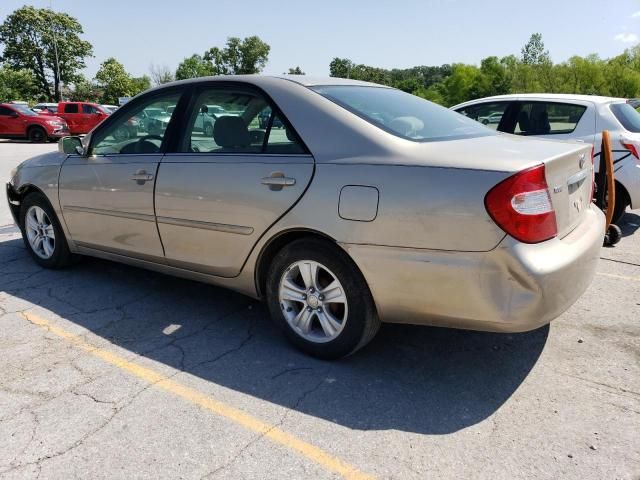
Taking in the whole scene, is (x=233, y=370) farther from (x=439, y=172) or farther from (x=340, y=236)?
(x=439, y=172)

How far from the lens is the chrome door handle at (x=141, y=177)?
366 cm

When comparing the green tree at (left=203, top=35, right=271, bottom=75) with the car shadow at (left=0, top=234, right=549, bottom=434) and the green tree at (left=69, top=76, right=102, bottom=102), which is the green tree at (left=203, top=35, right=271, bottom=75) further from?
the car shadow at (left=0, top=234, right=549, bottom=434)

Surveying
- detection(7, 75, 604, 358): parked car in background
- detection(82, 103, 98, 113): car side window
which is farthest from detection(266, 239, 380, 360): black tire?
detection(82, 103, 98, 113): car side window

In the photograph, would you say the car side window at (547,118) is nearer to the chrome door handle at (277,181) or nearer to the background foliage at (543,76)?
the chrome door handle at (277,181)

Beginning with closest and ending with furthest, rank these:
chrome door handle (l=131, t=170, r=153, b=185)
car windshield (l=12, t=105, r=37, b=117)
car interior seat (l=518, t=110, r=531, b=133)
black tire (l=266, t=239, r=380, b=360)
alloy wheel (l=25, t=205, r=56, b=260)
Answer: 1. black tire (l=266, t=239, r=380, b=360)
2. chrome door handle (l=131, t=170, r=153, b=185)
3. alloy wheel (l=25, t=205, r=56, b=260)
4. car interior seat (l=518, t=110, r=531, b=133)
5. car windshield (l=12, t=105, r=37, b=117)

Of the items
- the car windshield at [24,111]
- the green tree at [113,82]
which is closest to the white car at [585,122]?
the car windshield at [24,111]

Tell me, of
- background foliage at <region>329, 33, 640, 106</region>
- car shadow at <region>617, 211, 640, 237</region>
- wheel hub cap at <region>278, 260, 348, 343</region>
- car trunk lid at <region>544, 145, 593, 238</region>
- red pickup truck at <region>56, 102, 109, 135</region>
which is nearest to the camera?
car trunk lid at <region>544, 145, 593, 238</region>

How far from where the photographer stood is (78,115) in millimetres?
24062

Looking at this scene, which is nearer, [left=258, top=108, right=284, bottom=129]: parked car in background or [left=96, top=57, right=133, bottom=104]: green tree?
[left=258, top=108, right=284, bottom=129]: parked car in background

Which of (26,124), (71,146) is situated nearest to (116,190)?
(71,146)

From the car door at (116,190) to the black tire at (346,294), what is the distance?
3.99ft

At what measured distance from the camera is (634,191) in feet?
19.1

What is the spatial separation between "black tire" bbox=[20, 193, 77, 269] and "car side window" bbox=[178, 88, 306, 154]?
1.73 m

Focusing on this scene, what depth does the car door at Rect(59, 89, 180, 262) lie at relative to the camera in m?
3.73
